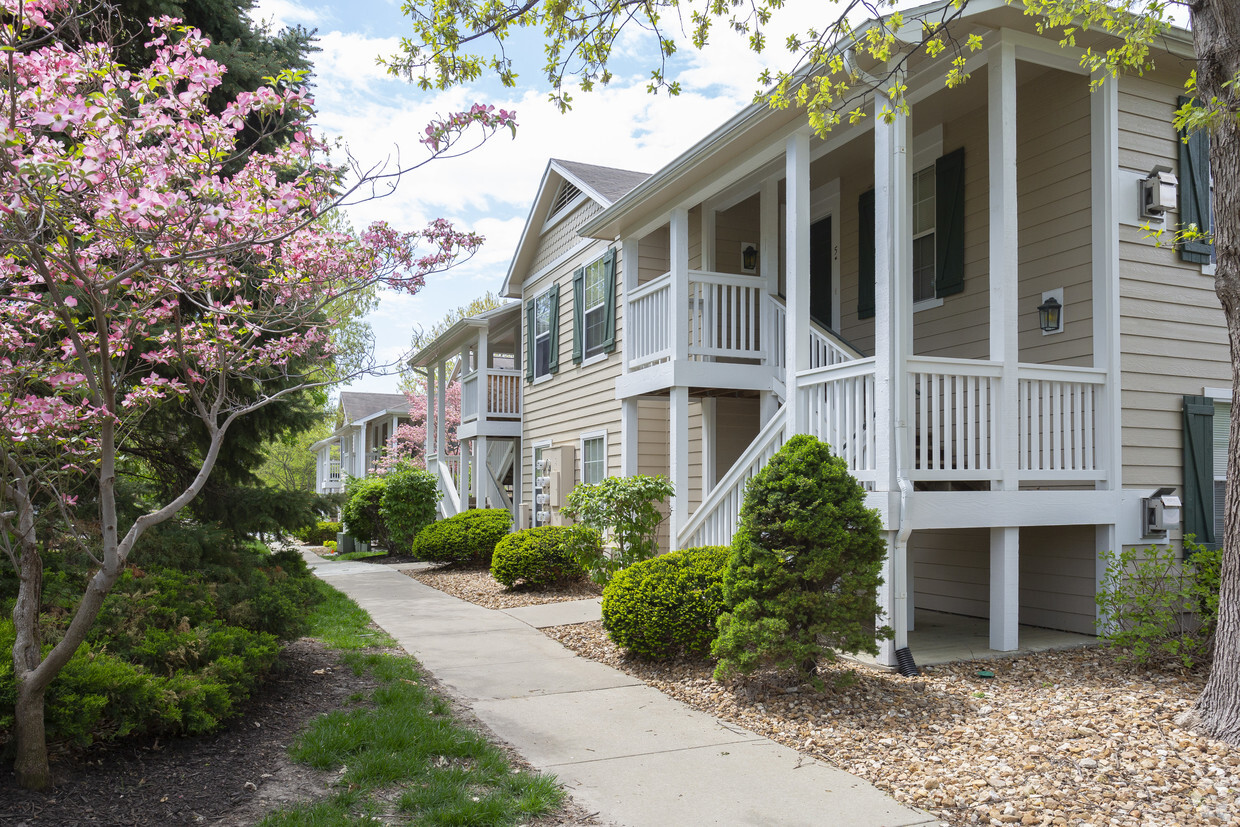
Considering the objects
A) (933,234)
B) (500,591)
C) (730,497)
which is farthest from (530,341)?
(933,234)

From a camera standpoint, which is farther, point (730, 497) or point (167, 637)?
point (730, 497)

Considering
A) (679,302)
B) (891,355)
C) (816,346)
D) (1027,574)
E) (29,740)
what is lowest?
(29,740)

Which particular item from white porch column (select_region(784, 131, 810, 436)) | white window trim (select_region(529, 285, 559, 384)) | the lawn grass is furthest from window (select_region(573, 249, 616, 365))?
the lawn grass

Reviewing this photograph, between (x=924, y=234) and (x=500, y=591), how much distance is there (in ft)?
21.7

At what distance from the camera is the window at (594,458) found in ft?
43.2

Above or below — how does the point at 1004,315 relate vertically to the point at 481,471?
above

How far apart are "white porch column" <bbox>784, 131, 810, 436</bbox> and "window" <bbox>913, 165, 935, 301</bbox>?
6.78 feet

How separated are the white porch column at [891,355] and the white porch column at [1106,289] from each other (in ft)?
5.74

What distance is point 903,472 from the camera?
6.47 m

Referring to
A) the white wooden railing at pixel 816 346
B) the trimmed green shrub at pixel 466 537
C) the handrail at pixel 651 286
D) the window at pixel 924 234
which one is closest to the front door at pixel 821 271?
the white wooden railing at pixel 816 346

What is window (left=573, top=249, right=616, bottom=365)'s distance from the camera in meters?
12.7

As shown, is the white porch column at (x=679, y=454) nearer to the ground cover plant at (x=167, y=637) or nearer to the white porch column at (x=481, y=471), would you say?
the ground cover plant at (x=167, y=637)

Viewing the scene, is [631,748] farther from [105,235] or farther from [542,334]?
[542,334]

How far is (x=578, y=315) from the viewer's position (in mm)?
14164
